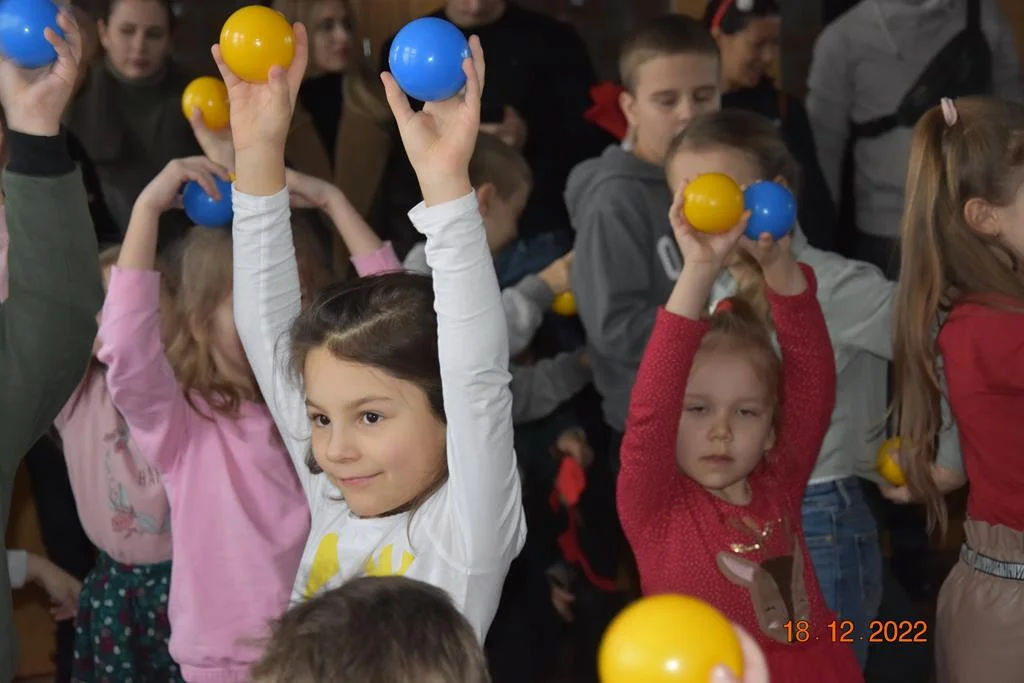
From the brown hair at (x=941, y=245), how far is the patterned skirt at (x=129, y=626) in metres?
1.44

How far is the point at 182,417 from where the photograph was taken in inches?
90.5

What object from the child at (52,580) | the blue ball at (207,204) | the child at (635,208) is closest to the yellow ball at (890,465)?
the child at (635,208)

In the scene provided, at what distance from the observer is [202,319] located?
2.38 metres

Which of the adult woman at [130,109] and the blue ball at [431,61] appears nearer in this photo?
the blue ball at [431,61]

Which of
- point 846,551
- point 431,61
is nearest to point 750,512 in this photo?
point 846,551

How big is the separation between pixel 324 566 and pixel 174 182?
811 millimetres

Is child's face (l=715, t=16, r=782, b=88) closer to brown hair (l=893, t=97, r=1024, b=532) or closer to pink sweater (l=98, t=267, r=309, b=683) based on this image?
brown hair (l=893, t=97, r=1024, b=532)

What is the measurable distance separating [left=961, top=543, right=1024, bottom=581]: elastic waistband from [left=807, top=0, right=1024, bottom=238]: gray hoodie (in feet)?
5.77

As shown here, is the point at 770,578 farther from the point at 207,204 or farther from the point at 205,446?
the point at 207,204

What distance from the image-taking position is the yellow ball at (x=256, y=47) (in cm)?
188

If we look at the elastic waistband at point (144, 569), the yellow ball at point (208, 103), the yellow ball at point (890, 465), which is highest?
the yellow ball at point (208, 103)

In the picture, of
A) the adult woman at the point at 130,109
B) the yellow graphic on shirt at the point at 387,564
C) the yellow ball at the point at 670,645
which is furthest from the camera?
the adult woman at the point at 130,109

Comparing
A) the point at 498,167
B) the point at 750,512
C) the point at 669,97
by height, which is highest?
the point at 669,97

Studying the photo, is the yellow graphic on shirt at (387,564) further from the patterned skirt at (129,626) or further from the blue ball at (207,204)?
the patterned skirt at (129,626)
